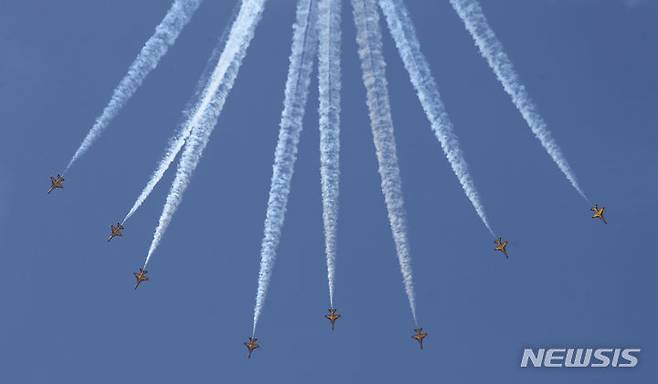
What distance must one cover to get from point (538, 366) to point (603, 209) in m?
11.8

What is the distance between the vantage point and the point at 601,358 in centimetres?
6084

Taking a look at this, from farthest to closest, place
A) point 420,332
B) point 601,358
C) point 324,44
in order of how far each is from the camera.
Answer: point 420,332 < point 601,358 < point 324,44

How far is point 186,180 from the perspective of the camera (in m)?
51.3

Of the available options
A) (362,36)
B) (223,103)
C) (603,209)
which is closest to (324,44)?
(362,36)

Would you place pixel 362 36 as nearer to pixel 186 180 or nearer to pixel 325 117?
pixel 325 117

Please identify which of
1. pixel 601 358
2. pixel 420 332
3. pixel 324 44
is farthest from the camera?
pixel 420 332

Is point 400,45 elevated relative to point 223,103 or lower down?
elevated

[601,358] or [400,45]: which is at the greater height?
[400,45]

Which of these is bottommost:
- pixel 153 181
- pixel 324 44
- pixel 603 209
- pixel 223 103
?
pixel 153 181

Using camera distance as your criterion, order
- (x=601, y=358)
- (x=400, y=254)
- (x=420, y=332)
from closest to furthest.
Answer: (x=400, y=254)
(x=601, y=358)
(x=420, y=332)

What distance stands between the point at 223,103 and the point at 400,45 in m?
10.4

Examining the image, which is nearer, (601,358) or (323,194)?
(323,194)

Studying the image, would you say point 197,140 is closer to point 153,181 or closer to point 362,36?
point 153,181

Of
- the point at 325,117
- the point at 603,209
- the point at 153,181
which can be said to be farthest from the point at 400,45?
the point at 603,209
